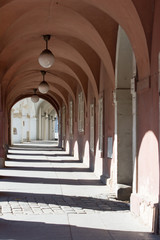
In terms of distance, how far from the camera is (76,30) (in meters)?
10.2

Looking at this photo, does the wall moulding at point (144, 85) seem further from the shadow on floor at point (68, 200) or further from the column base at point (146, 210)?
the shadow on floor at point (68, 200)

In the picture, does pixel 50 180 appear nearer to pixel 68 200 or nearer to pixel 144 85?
pixel 68 200

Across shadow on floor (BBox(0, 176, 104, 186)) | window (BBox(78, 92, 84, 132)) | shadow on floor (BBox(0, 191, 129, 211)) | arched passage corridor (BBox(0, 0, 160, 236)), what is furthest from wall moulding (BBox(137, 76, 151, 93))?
window (BBox(78, 92, 84, 132))

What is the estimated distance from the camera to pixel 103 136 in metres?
11.1

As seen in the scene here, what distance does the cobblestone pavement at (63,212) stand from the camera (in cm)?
546

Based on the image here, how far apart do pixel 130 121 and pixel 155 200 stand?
3.24 meters

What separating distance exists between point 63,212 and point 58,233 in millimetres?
1328

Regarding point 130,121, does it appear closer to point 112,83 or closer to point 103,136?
point 112,83

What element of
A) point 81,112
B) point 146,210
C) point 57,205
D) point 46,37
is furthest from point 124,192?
point 81,112

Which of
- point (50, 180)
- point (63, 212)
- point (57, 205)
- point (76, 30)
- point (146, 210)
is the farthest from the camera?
point (50, 180)

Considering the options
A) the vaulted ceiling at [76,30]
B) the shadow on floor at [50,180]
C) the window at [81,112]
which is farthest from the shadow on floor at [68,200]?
the window at [81,112]

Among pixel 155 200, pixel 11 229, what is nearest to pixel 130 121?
pixel 155 200

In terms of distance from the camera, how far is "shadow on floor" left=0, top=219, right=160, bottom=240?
5.27 meters

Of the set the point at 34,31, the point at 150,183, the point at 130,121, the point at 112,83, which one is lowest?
the point at 150,183
